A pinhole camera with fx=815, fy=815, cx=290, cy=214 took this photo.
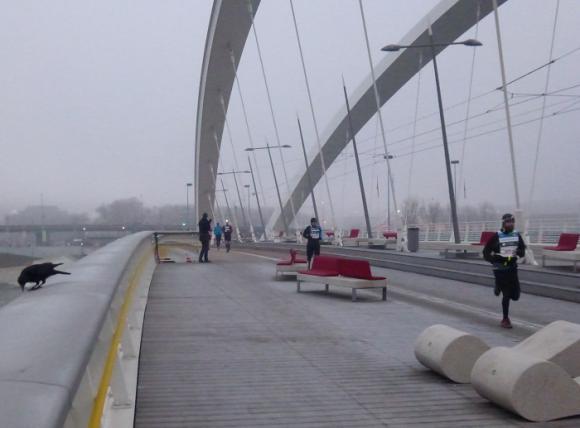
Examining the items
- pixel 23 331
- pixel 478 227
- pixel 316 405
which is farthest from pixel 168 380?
pixel 478 227

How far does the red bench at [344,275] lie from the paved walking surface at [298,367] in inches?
15.3

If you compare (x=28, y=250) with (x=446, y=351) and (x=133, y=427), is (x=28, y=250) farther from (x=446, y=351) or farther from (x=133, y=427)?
(x=446, y=351)

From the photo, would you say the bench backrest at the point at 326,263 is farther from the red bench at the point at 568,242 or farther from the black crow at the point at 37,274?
the black crow at the point at 37,274

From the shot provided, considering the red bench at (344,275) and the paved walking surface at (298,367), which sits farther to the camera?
the red bench at (344,275)

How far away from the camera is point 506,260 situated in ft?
38.5

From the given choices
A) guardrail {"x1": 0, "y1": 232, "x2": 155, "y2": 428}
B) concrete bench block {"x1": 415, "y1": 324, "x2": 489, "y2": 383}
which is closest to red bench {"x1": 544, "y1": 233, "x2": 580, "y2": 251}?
concrete bench block {"x1": 415, "y1": 324, "x2": 489, "y2": 383}

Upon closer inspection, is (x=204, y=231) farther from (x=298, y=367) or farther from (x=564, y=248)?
(x=298, y=367)

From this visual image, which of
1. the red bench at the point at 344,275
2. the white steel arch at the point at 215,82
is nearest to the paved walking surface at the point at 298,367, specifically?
the red bench at the point at 344,275

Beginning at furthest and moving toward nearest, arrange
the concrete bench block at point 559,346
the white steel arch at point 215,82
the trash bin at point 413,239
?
the white steel arch at point 215,82, the trash bin at point 413,239, the concrete bench block at point 559,346

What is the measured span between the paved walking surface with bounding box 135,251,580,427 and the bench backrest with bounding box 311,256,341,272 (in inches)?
44.4

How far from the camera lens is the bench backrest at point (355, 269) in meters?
15.7

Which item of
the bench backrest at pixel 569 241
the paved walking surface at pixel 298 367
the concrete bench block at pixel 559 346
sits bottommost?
the paved walking surface at pixel 298 367

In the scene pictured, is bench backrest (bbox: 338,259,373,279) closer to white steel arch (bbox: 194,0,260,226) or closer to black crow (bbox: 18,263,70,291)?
black crow (bbox: 18,263,70,291)

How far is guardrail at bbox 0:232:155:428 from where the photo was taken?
2318mm
